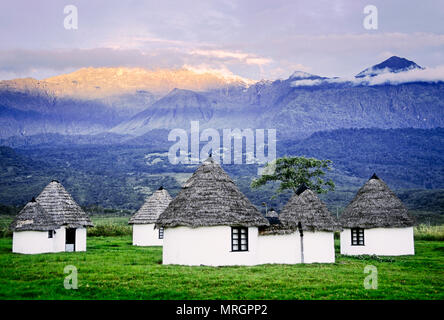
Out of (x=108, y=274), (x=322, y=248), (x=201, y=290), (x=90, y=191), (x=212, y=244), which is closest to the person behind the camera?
(x=201, y=290)

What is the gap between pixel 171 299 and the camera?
17750mm

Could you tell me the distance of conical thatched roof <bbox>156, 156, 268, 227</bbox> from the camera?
27.2m

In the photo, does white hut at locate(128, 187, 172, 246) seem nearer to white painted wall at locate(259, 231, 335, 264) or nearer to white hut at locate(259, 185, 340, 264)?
white hut at locate(259, 185, 340, 264)

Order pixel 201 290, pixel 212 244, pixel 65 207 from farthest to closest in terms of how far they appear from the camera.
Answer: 1. pixel 65 207
2. pixel 212 244
3. pixel 201 290

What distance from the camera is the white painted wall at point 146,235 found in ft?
154

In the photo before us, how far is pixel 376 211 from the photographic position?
127ft

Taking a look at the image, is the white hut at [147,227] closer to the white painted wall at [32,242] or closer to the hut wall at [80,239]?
the hut wall at [80,239]

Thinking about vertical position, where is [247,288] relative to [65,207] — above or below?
below

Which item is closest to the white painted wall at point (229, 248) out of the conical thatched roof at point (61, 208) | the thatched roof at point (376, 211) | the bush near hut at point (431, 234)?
the thatched roof at point (376, 211)

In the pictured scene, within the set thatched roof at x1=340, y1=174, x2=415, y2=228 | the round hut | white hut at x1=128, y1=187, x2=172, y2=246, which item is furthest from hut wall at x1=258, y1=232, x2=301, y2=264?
white hut at x1=128, y1=187, x2=172, y2=246

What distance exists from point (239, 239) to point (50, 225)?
50.8 ft
